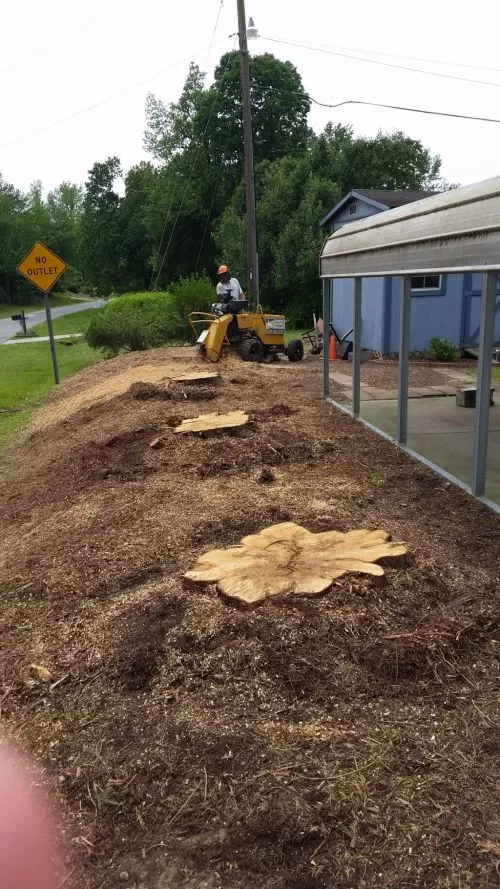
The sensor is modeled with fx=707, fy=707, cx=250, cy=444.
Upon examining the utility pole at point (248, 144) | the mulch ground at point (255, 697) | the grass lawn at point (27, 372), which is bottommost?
the grass lawn at point (27, 372)

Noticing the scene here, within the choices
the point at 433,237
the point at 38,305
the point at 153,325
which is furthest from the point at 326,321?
the point at 38,305

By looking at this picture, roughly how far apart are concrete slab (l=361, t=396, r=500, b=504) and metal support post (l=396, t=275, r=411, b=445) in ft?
0.77

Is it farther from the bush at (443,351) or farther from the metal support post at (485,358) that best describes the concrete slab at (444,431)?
the bush at (443,351)

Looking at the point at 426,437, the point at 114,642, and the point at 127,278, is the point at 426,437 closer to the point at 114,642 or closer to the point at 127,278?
the point at 114,642

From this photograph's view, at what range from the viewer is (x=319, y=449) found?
23.3 feet

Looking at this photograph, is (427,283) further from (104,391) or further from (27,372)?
(27,372)

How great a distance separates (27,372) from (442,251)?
48.6 ft

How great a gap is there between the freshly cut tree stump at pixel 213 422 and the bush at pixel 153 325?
1036 cm

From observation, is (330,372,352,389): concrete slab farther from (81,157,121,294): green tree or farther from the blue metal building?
(81,157,121,294): green tree

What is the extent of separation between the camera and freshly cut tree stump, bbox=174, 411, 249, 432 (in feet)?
24.4

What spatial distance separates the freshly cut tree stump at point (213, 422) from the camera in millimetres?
7430

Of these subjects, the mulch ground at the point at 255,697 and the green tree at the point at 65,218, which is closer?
the mulch ground at the point at 255,697

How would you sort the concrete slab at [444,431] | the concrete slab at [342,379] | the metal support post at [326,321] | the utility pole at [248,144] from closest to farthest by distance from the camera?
the concrete slab at [444,431] → the metal support post at [326,321] → the concrete slab at [342,379] → the utility pole at [248,144]

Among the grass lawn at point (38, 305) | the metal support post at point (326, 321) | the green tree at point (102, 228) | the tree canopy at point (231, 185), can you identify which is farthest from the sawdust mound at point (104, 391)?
the grass lawn at point (38, 305)
